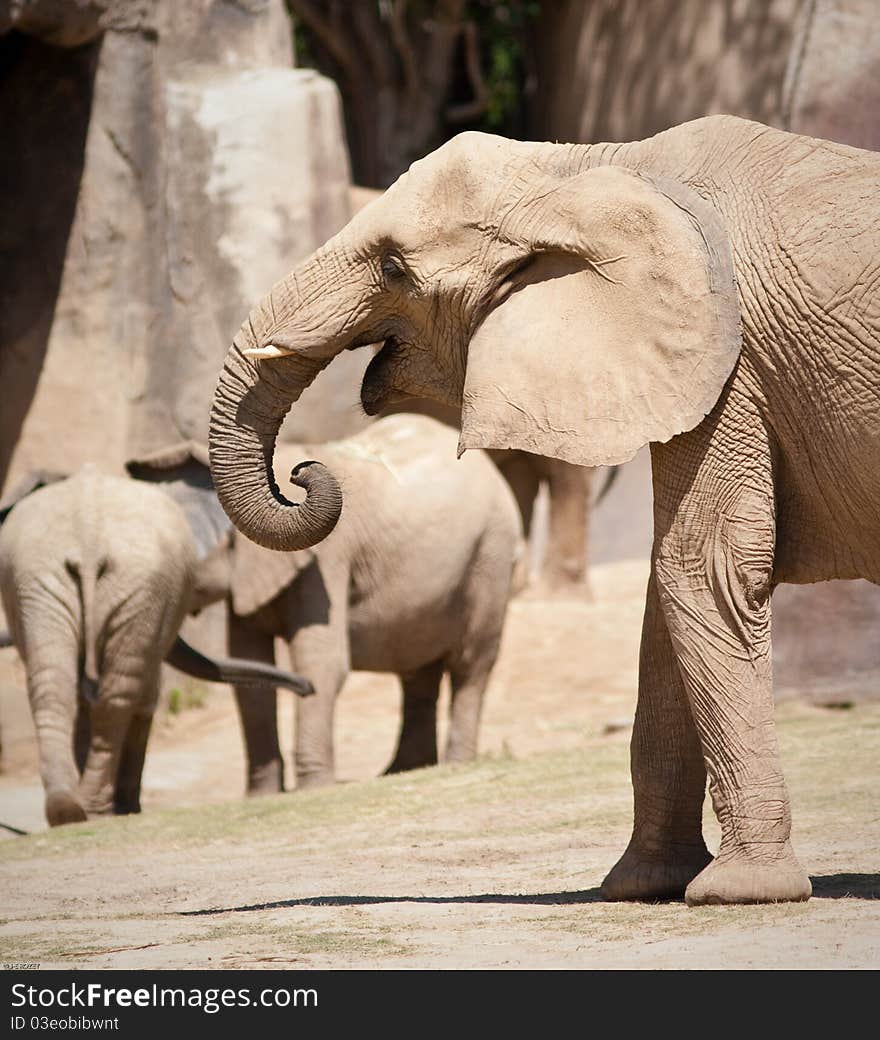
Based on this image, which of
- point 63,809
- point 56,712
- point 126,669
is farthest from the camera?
point 126,669

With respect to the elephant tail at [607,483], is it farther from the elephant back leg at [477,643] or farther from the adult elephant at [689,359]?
the adult elephant at [689,359]

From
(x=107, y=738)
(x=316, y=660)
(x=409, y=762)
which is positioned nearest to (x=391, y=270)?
(x=107, y=738)

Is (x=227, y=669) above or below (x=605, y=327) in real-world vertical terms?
below

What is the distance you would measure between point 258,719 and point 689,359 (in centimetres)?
626

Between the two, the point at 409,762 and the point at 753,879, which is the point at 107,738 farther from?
the point at 753,879

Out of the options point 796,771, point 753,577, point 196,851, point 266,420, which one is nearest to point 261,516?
point 266,420

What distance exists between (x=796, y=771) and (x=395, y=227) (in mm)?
3101

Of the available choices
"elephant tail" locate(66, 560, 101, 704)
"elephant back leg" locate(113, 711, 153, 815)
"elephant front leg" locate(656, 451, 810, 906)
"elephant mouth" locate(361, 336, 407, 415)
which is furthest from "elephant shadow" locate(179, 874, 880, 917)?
"elephant back leg" locate(113, 711, 153, 815)

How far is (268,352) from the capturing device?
5.25 m

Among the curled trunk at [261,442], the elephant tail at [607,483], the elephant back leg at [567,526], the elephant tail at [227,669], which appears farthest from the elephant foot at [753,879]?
the elephant tail at [607,483]

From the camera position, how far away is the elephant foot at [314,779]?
33.1ft

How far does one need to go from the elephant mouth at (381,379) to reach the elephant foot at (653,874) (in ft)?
4.75
